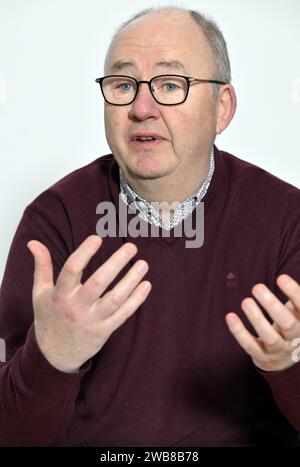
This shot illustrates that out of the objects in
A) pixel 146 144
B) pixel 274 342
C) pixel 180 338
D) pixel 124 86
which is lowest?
pixel 180 338

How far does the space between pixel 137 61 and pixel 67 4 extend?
804 mm

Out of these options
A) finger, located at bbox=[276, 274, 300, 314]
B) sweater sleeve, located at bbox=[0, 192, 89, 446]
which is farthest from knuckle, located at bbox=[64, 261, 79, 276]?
finger, located at bbox=[276, 274, 300, 314]

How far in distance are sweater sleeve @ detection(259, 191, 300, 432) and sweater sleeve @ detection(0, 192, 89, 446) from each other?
0.31 meters

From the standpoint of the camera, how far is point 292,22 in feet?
7.34

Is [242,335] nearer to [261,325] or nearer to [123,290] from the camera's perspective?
[261,325]

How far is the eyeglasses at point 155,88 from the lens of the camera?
5.02ft

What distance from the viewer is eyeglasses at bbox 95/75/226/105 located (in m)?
1.53

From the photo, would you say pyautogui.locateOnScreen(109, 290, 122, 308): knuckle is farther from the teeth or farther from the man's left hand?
the teeth

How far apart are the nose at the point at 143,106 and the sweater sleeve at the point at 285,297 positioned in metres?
0.33

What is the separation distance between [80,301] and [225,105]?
0.69m

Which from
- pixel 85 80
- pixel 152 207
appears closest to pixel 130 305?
pixel 152 207

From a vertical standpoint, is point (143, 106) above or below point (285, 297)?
above

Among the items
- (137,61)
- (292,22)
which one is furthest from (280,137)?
(137,61)

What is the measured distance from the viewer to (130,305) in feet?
3.85
